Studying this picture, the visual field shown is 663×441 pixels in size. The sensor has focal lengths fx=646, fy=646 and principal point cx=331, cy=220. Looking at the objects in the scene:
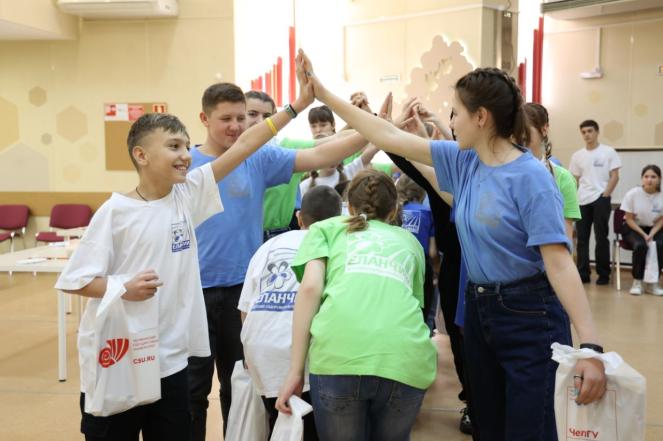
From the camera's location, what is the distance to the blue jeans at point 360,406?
186 centimetres

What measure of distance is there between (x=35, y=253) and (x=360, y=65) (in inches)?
227

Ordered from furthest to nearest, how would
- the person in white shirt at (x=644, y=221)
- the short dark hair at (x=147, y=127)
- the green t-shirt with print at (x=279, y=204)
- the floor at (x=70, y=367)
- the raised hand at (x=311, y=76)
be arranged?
the person in white shirt at (x=644, y=221), the floor at (x=70, y=367), the green t-shirt with print at (x=279, y=204), the raised hand at (x=311, y=76), the short dark hair at (x=147, y=127)

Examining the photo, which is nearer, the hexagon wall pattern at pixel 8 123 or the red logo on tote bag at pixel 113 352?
the red logo on tote bag at pixel 113 352

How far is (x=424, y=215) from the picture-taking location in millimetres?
3512

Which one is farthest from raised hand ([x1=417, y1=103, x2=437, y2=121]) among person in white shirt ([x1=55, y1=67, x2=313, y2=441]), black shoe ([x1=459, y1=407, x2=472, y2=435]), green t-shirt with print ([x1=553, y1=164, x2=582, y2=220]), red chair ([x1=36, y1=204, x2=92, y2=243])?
red chair ([x1=36, y1=204, x2=92, y2=243])

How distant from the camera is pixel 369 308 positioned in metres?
1.89

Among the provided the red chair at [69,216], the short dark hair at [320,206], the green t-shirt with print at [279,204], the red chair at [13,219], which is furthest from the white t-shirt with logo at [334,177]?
the red chair at [13,219]

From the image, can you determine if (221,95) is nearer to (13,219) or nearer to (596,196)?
(596,196)

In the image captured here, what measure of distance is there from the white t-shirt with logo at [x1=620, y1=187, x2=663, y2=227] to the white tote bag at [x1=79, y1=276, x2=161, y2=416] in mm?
6956

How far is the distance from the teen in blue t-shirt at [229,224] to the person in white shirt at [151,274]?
39 cm

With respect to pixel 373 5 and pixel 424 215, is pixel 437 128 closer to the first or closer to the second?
pixel 424 215

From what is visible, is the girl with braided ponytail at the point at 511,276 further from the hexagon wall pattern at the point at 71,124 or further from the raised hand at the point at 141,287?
the hexagon wall pattern at the point at 71,124

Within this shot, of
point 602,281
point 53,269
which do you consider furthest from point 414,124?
point 602,281

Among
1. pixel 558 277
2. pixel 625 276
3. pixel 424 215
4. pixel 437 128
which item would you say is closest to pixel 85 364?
pixel 558 277
